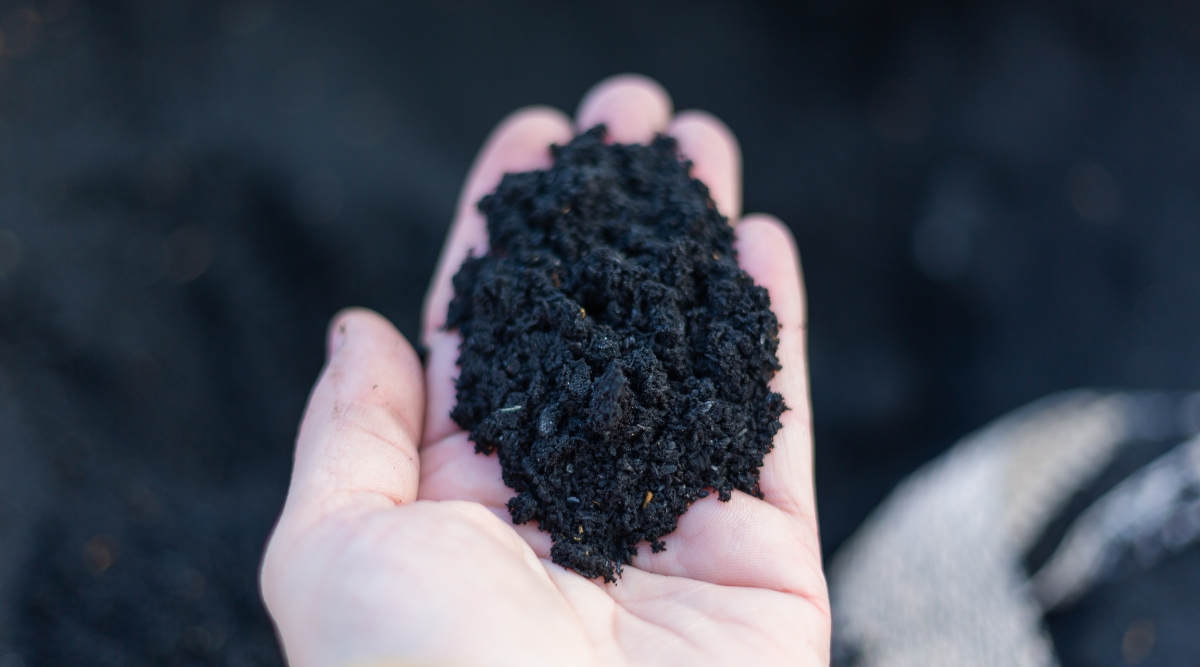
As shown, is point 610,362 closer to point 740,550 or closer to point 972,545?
point 740,550

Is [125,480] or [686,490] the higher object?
[686,490]

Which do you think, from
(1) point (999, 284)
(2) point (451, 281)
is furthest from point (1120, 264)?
(2) point (451, 281)

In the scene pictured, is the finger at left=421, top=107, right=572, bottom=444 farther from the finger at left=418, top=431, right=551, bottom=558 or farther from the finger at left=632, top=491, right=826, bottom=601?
the finger at left=632, top=491, right=826, bottom=601

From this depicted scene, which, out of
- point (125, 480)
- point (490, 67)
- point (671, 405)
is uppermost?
point (490, 67)

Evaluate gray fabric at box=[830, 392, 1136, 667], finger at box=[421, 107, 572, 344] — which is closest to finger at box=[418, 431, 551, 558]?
finger at box=[421, 107, 572, 344]

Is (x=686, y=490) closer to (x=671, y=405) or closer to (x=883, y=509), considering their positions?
(x=671, y=405)

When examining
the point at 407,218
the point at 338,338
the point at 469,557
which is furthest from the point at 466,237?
the point at 469,557
